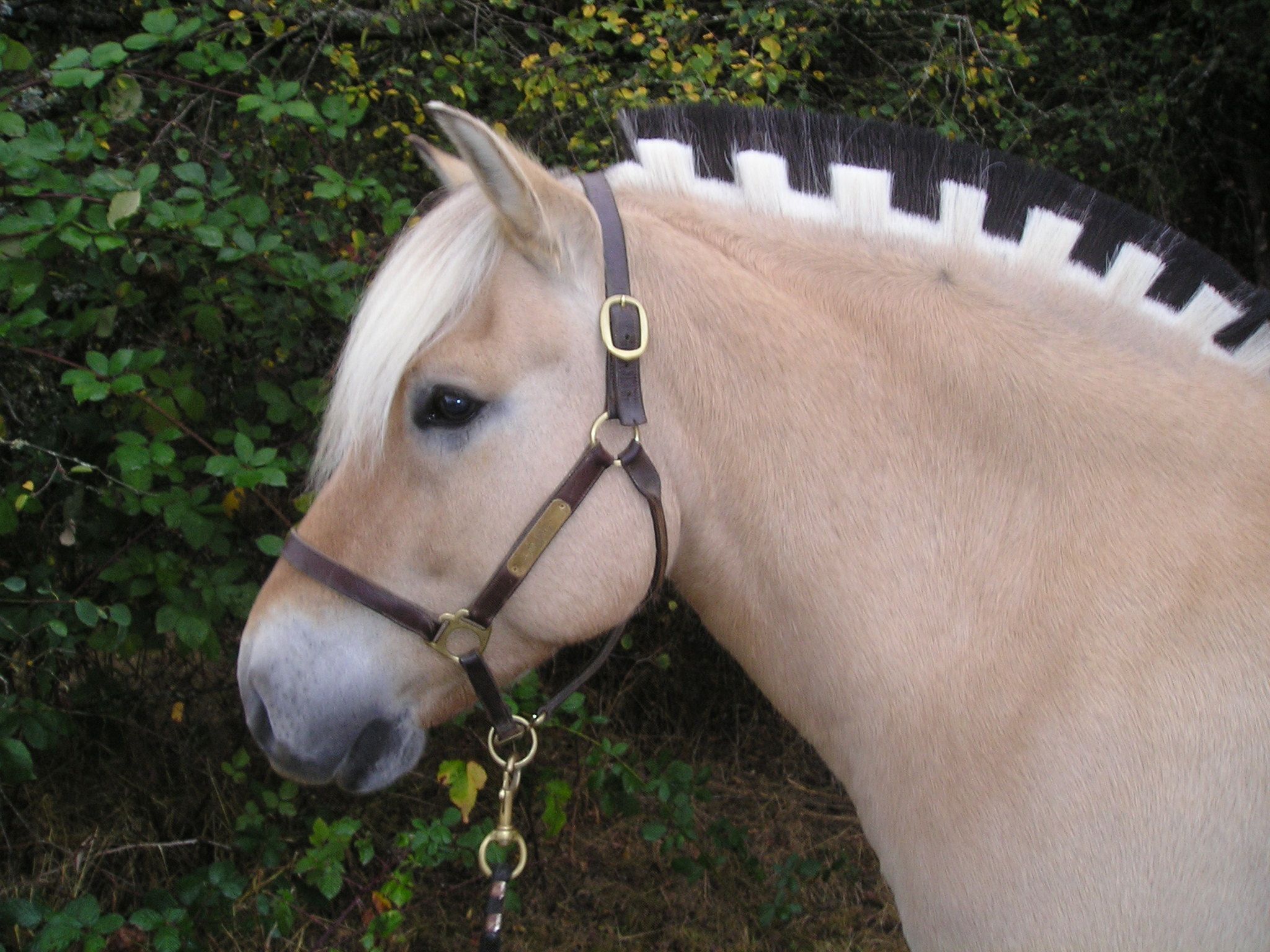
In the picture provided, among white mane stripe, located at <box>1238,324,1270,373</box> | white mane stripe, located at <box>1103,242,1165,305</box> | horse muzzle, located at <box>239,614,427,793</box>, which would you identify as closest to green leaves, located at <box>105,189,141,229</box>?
horse muzzle, located at <box>239,614,427,793</box>

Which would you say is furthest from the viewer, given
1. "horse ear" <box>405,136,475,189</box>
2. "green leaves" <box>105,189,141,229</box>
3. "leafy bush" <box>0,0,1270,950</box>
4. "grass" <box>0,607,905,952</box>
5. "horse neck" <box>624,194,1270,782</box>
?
"grass" <box>0,607,905,952</box>

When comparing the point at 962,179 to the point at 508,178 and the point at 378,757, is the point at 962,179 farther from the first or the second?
the point at 378,757

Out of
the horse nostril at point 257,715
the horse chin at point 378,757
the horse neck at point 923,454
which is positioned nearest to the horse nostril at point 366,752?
the horse chin at point 378,757

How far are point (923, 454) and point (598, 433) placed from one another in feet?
1.76

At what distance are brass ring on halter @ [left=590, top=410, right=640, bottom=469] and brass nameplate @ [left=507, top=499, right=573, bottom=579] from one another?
0.10 m

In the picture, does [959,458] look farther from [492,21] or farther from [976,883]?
[492,21]

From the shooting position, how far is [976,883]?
1.31 meters

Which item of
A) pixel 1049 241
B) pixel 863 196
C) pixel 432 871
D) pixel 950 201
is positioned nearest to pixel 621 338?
pixel 863 196

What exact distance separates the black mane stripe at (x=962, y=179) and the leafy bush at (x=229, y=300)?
99 centimetres

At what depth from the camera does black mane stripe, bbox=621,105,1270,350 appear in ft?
4.88

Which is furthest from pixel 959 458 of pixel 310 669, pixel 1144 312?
pixel 310 669

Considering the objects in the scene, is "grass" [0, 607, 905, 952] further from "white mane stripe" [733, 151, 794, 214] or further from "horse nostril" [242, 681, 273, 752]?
"white mane stripe" [733, 151, 794, 214]

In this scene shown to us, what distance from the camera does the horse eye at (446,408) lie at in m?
1.36

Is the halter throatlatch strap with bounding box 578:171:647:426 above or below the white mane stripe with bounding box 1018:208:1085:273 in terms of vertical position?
below
